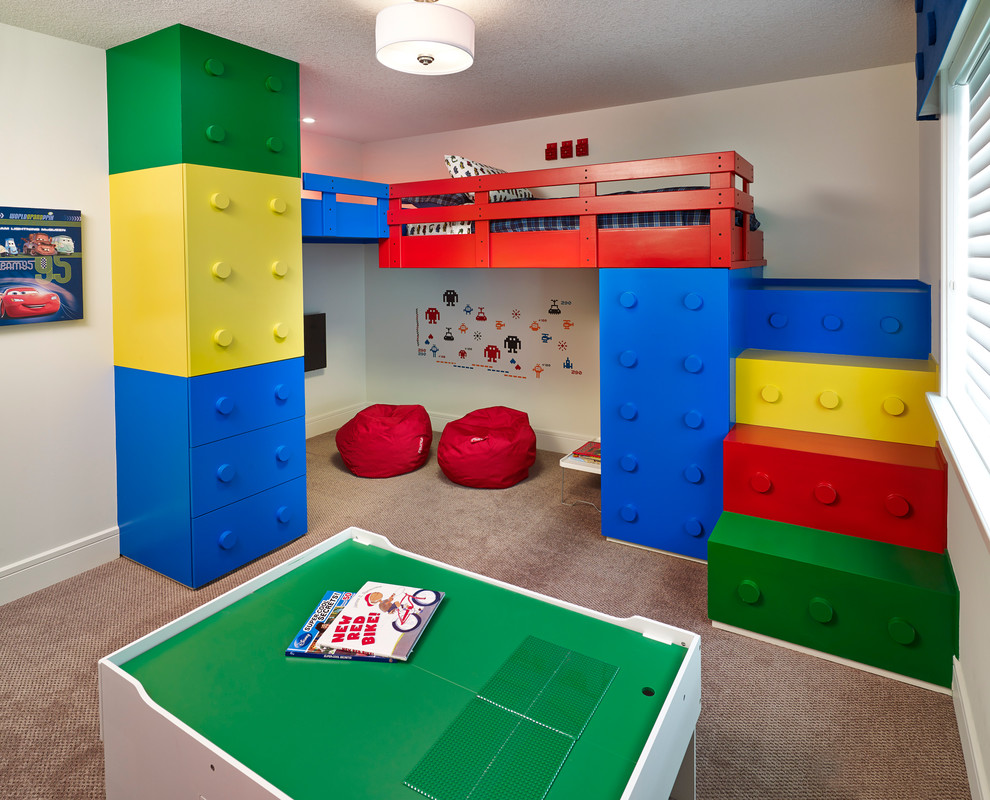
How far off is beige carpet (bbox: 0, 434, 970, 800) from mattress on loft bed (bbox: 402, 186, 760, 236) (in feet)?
4.91

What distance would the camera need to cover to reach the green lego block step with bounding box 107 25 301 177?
2.51 metres

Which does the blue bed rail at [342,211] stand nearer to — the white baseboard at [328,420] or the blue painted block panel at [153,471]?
the blue painted block panel at [153,471]

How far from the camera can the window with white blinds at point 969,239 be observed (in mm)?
1694

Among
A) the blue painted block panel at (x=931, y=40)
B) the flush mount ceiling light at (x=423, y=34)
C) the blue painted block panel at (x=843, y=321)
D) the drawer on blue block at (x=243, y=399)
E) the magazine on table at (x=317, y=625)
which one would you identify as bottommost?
the magazine on table at (x=317, y=625)

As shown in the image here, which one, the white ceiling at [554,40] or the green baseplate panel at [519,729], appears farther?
the white ceiling at [554,40]

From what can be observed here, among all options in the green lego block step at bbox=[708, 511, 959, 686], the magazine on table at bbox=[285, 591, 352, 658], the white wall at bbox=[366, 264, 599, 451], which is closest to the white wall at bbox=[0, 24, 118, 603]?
the magazine on table at bbox=[285, 591, 352, 658]

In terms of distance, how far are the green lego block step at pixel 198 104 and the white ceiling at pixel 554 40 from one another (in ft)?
0.21

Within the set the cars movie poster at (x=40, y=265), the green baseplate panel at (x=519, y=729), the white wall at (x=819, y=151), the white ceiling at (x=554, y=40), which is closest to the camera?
the green baseplate panel at (x=519, y=729)

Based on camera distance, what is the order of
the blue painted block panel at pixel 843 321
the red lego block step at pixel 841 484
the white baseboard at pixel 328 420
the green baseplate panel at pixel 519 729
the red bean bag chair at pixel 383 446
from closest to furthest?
the green baseplate panel at pixel 519 729
the red lego block step at pixel 841 484
the blue painted block panel at pixel 843 321
the red bean bag chair at pixel 383 446
the white baseboard at pixel 328 420

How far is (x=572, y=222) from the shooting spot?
10.2 ft

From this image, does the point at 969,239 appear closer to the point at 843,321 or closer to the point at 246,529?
the point at 843,321

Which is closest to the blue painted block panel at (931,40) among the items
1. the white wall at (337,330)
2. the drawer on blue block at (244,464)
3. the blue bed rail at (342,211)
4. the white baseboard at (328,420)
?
the blue bed rail at (342,211)

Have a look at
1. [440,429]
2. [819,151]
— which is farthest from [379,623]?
[440,429]

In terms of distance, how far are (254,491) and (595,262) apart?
1881 millimetres
